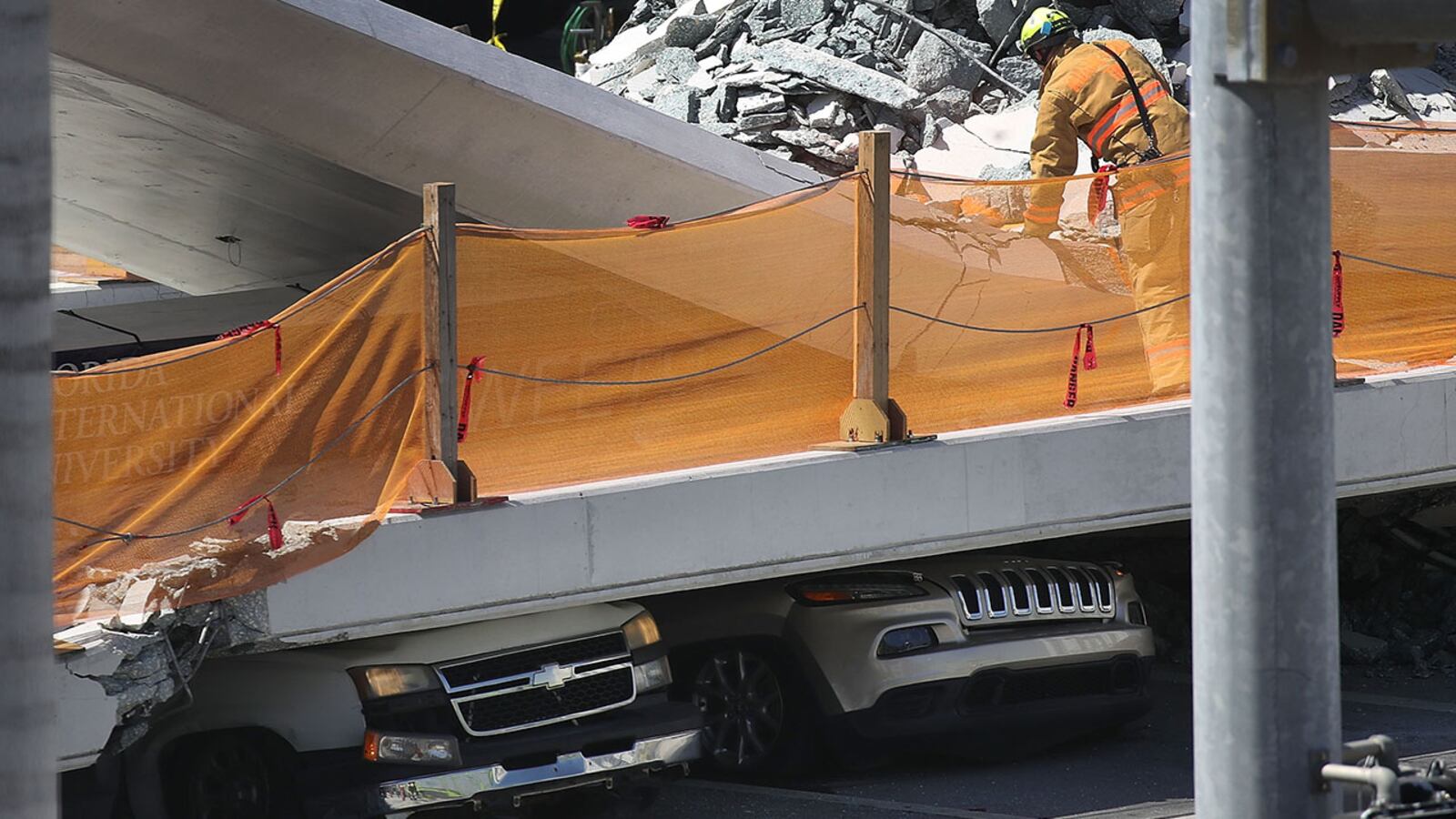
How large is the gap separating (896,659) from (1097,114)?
10.1 ft

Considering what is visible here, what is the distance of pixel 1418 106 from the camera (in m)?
15.0

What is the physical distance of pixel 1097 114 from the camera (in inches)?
364

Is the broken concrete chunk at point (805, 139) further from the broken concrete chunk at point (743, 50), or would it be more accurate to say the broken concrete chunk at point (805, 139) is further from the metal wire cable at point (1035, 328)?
the metal wire cable at point (1035, 328)

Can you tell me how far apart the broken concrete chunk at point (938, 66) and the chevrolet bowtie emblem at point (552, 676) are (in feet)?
29.1

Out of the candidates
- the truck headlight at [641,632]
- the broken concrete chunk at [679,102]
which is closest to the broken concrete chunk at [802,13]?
the broken concrete chunk at [679,102]

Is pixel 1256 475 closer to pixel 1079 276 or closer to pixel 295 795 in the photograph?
pixel 295 795

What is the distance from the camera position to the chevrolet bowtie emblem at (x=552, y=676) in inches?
276

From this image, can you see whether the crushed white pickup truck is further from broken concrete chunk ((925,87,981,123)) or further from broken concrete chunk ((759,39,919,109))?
broken concrete chunk ((925,87,981,123))

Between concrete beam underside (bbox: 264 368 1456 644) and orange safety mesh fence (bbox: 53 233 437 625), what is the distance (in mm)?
211

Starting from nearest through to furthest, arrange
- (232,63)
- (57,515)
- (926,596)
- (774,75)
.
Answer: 1. (57,515)
2. (926,596)
3. (232,63)
4. (774,75)

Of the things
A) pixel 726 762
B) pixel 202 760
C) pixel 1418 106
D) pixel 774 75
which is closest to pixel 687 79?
pixel 774 75

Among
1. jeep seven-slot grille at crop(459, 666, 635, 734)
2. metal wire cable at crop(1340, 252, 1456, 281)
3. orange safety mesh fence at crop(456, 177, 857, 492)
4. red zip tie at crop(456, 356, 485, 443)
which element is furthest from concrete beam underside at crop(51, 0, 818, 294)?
jeep seven-slot grille at crop(459, 666, 635, 734)

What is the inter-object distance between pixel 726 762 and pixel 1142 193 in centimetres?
Answer: 309

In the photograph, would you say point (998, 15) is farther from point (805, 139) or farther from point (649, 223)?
point (649, 223)
